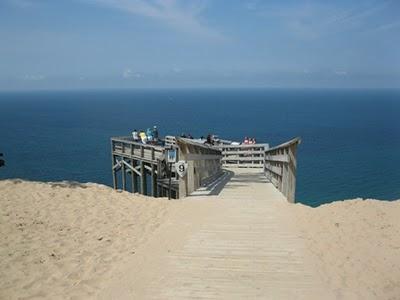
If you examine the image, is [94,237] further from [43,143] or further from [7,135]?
[7,135]

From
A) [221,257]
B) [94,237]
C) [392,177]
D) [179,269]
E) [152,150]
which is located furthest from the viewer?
[392,177]

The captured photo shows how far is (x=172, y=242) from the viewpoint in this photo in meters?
6.51

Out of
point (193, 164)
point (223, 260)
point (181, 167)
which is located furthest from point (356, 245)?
point (193, 164)

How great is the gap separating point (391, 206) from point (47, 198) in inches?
306

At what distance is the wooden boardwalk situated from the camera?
4.91 metres

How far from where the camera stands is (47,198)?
9156mm

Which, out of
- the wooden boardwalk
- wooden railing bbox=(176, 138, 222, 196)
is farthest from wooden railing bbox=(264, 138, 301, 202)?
wooden railing bbox=(176, 138, 222, 196)

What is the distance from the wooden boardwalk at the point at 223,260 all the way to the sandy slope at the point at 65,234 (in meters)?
0.40

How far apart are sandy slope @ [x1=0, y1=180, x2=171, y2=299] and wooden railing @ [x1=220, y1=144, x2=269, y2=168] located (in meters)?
8.96

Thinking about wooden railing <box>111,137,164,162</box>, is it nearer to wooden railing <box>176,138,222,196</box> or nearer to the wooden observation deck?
the wooden observation deck

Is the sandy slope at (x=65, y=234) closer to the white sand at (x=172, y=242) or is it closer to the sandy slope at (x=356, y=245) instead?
the white sand at (x=172, y=242)

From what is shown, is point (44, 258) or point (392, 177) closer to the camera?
point (44, 258)

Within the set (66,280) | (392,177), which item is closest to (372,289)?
(66,280)

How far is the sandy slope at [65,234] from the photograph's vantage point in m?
5.24
